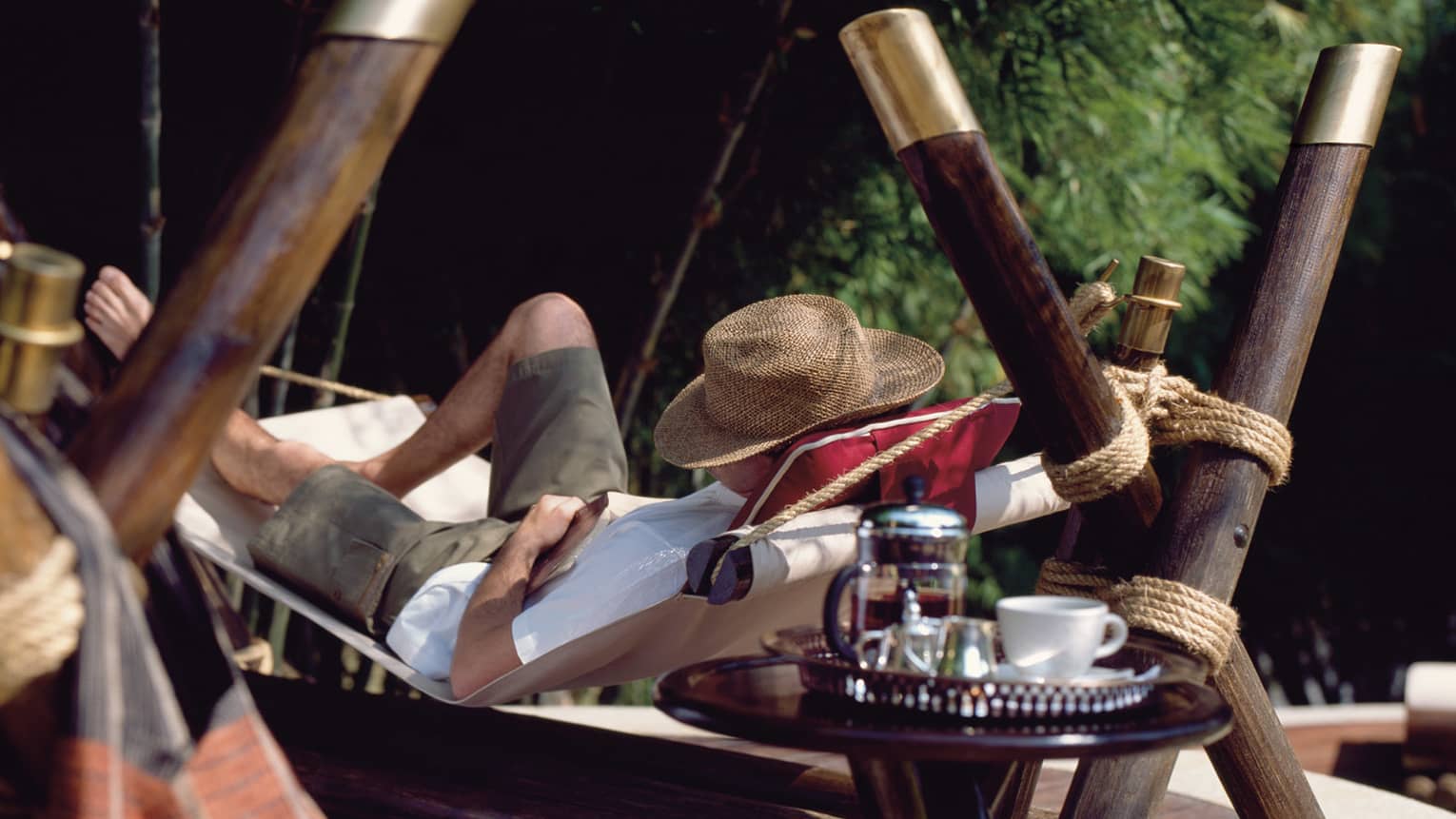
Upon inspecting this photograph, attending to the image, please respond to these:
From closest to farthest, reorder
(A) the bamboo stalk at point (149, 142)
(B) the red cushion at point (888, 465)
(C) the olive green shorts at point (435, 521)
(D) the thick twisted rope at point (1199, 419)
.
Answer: (D) the thick twisted rope at point (1199, 419), (B) the red cushion at point (888, 465), (C) the olive green shorts at point (435, 521), (A) the bamboo stalk at point (149, 142)

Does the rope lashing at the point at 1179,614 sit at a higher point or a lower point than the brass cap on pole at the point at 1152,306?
lower

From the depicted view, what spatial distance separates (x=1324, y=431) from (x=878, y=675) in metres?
5.92

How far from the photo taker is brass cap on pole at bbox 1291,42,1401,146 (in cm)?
181

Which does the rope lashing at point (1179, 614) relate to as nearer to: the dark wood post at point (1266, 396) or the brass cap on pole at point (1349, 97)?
the dark wood post at point (1266, 396)

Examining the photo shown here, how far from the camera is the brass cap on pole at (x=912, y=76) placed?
1502 mm

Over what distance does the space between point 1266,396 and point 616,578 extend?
91cm

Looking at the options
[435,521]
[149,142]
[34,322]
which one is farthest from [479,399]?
[34,322]

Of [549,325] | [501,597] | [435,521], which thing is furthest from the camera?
[549,325]

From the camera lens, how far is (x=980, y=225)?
1524 millimetres

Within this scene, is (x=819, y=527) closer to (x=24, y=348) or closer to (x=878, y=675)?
(x=878, y=675)

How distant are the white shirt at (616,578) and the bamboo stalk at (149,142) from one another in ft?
3.83

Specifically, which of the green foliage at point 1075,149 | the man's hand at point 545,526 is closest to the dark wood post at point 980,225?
the man's hand at point 545,526

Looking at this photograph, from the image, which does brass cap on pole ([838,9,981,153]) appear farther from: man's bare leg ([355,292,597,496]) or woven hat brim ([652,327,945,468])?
man's bare leg ([355,292,597,496])

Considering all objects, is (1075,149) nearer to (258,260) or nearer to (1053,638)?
(1053,638)
